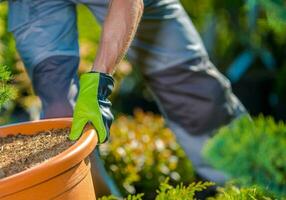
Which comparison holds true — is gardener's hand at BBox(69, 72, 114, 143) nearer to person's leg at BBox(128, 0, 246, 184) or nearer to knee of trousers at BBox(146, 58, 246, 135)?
person's leg at BBox(128, 0, 246, 184)

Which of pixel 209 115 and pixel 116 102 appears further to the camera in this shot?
pixel 116 102

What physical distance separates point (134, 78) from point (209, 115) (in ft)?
5.82

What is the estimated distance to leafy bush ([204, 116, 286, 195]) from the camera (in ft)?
7.14

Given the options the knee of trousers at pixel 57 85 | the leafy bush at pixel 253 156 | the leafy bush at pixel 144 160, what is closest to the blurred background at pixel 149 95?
the leafy bush at pixel 144 160

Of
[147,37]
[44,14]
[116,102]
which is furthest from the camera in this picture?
[116,102]

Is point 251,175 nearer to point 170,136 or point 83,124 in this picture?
point 83,124

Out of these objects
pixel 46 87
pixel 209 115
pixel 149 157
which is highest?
pixel 46 87

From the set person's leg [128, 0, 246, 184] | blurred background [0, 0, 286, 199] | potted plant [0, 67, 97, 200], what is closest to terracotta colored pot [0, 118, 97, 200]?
potted plant [0, 67, 97, 200]

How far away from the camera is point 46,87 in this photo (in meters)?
2.82

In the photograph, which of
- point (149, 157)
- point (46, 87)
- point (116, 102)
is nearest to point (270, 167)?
point (46, 87)

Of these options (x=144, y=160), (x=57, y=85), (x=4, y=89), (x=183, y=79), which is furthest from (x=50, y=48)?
(x=144, y=160)

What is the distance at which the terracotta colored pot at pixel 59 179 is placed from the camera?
1.80 m

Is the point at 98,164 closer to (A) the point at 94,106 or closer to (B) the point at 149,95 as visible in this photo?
(A) the point at 94,106

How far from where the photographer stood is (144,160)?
11.6 feet
